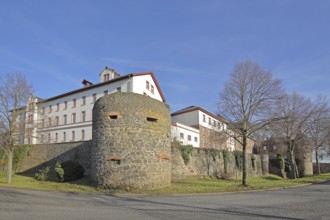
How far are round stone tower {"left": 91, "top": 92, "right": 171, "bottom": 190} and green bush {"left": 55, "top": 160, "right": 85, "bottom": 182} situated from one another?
4.44m

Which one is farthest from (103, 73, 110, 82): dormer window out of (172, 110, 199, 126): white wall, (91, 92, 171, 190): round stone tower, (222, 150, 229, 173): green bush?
(91, 92, 171, 190): round stone tower

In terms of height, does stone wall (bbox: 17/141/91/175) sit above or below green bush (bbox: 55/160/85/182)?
above

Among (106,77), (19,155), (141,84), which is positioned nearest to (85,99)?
(106,77)

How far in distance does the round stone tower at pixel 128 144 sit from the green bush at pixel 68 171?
444 cm

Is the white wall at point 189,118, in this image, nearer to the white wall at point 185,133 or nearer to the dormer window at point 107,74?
the white wall at point 185,133

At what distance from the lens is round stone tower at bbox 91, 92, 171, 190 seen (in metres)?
17.3

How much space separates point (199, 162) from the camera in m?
28.8

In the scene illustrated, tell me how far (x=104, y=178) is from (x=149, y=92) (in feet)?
95.9

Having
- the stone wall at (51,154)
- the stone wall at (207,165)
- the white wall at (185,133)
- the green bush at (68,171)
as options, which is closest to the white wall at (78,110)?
the white wall at (185,133)

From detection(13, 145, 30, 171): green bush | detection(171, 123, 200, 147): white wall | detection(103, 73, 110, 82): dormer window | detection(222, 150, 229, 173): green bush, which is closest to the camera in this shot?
detection(13, 145, 30, 171): green bush

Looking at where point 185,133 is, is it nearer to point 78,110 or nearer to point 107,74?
point 107,74

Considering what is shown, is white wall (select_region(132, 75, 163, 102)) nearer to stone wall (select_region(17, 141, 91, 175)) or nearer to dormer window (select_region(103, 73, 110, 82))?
dormer window (select_region(103, 73, 110, 82))

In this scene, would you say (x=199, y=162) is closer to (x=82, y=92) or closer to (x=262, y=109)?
(x=262, y=109)

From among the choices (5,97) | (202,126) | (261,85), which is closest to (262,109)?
(261,85)
